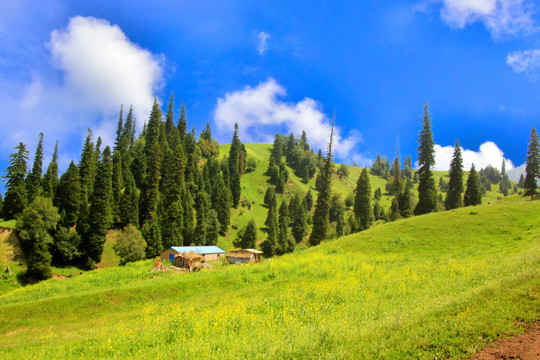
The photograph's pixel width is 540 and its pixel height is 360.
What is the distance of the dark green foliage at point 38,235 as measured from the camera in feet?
158

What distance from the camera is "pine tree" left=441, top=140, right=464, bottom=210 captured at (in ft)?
203

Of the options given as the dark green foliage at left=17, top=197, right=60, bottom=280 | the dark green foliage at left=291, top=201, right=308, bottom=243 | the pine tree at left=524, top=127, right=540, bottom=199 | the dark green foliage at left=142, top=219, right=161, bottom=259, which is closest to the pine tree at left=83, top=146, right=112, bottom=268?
the dark green foliage at left=17, top=197, right=60, bottom=280

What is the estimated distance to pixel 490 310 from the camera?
8.55 metres

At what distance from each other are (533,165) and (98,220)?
308ft

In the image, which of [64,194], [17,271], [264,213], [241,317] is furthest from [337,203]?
[241,317]

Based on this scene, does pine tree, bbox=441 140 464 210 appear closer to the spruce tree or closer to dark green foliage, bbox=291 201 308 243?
the spruce tree

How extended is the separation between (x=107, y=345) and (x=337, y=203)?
11677 cm

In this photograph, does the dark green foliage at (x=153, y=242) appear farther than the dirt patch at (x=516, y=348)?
Yes

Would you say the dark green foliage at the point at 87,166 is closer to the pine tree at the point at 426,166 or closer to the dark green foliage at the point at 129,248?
the dark green foliage at the point at 129,248

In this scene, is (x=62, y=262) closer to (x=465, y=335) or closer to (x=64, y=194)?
(x=64, y=194)

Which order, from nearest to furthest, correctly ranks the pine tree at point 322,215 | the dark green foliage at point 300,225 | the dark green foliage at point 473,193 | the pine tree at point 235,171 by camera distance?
the pine tree at point 322,215 < the dark green foliage at point 473,193 < the dark green foliage at point 300,225 < the pine tree at point 235,171

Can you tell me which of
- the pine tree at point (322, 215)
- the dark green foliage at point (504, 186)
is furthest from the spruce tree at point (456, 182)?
the dark green foliage at point (504, 186)

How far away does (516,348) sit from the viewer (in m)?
6.59

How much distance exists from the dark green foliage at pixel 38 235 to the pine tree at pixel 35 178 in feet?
51.2
